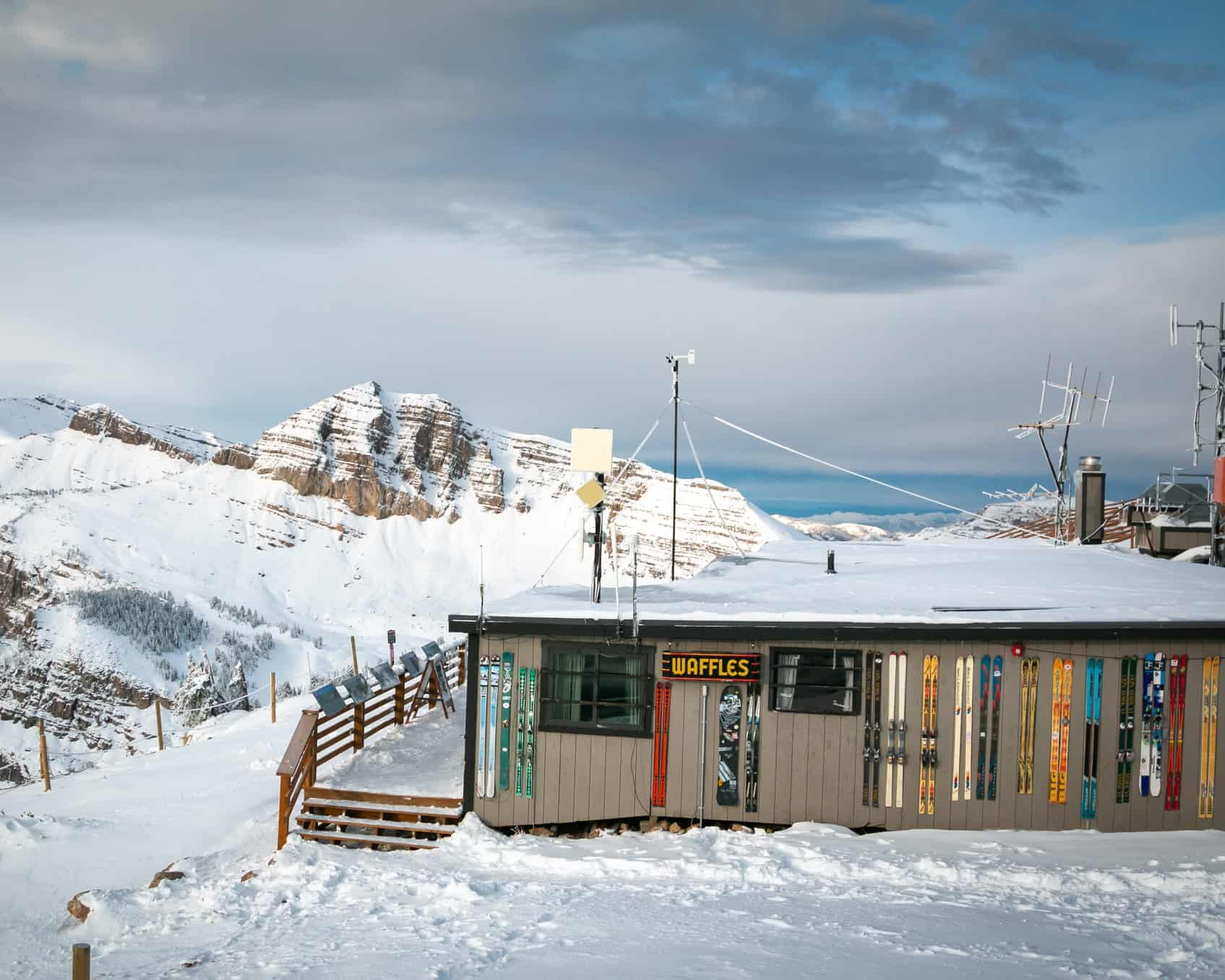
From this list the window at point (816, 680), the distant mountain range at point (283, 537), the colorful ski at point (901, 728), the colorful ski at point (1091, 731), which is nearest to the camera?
the colorful ski at point (1091, 731)

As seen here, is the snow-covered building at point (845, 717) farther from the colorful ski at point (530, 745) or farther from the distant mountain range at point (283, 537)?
the distant mountain range at point (283, 537)

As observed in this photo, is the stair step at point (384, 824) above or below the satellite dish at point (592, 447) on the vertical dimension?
below

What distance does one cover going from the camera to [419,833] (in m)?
11.9

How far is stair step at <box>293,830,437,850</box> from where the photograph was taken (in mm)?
11688

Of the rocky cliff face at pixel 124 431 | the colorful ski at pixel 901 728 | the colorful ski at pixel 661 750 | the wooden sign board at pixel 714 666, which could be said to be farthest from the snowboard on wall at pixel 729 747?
the rocky cliff face at pixel 124 431

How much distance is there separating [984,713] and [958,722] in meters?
0.32

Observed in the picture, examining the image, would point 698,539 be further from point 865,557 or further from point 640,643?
point 640,643

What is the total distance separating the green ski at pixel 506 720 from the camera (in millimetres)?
11734

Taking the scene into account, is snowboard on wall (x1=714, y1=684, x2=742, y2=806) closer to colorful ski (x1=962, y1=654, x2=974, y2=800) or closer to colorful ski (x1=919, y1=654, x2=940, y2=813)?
colorful ski (x1=919, y1=654, x2=940, y2=813)

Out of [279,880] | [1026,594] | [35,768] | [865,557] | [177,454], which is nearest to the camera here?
[279,880]

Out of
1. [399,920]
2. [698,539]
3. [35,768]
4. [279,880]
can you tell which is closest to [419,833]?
[279,880]

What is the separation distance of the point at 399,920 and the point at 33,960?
5590 mm

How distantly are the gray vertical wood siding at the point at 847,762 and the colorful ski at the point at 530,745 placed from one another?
0.08 metres

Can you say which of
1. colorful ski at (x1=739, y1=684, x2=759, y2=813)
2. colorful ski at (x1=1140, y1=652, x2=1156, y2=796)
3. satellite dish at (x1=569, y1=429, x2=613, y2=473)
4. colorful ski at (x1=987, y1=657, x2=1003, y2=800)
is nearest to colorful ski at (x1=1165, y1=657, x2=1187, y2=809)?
colorful ski at (x1=1140, y1=652, x2=1156, y2=796)
